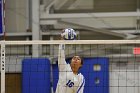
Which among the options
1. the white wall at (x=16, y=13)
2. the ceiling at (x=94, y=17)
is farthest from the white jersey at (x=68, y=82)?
the white wall at (x=16, y=13)

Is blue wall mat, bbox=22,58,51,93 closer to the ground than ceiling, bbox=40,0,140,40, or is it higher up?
closer to the ground

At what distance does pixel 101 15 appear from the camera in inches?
244

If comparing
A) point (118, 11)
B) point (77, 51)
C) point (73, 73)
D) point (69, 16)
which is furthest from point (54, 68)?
point (73, 73)

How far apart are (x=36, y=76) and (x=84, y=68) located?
79 centimetres

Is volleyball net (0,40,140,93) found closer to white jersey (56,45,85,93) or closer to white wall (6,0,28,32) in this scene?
white wall (6,0,28,32)

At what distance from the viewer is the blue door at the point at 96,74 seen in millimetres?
6008

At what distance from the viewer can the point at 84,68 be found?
20.1 feet

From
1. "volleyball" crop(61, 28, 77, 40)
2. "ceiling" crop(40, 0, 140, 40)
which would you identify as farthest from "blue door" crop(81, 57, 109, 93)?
"volleyball" crop(61, 28, 77, 40)

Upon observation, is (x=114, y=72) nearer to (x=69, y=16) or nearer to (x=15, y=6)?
(x=69, y=16)

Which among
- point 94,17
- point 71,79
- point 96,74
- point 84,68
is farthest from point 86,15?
point 71,79

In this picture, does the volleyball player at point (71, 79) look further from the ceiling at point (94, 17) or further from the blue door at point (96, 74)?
the ceiling at point (94, 17)

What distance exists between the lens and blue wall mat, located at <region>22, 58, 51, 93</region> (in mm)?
5926

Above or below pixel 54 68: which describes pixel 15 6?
above

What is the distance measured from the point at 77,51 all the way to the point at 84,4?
2.73 feet
